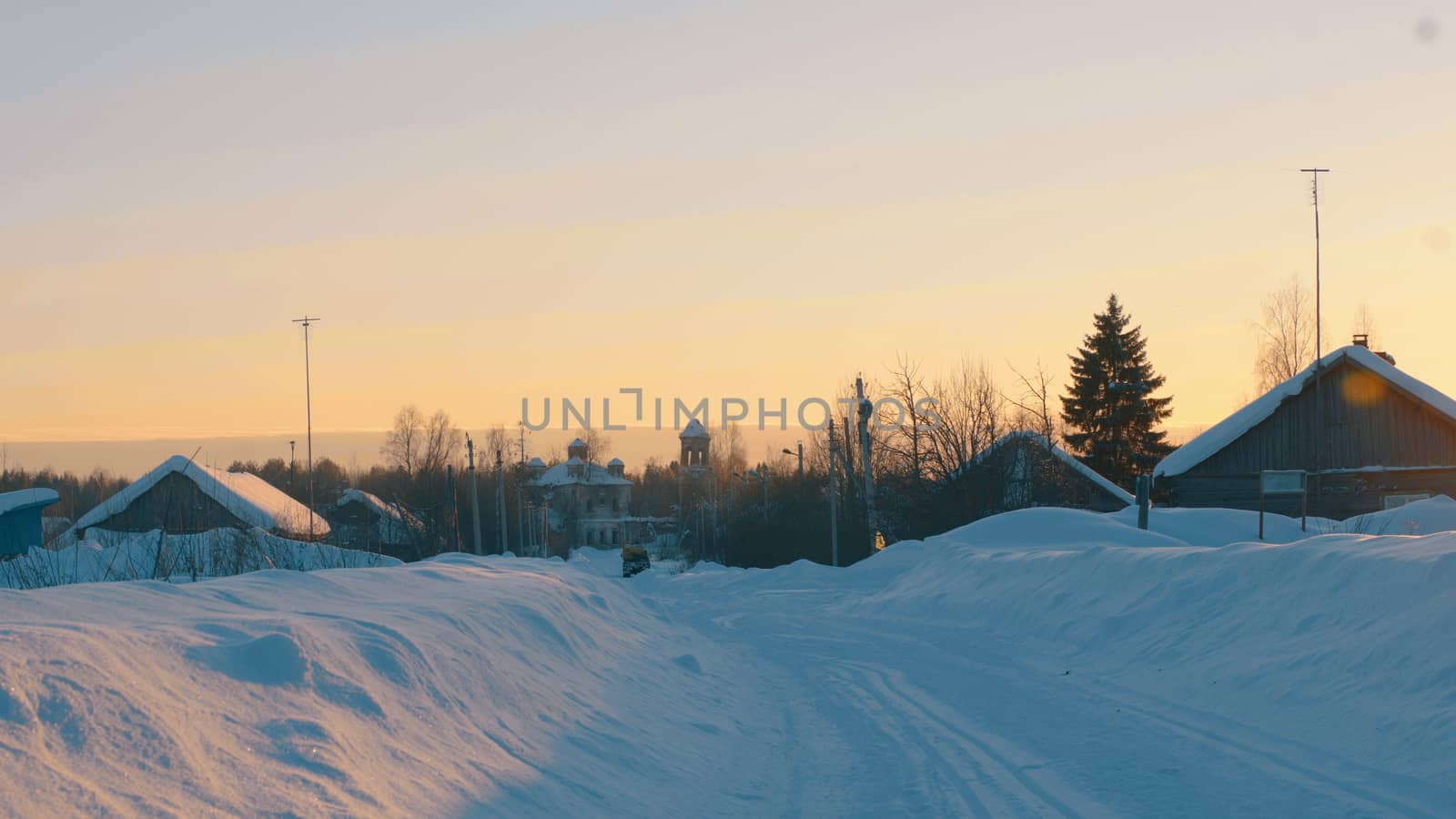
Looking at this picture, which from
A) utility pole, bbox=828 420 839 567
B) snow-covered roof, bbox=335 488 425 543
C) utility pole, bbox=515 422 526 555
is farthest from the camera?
utility pole, bbox=515 422 526 555

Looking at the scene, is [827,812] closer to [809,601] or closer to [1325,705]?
[1325,705]

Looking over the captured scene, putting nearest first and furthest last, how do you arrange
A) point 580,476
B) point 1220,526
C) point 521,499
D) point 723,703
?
point 723,703 → point 1220,526 → point 521,499 → point 580,476

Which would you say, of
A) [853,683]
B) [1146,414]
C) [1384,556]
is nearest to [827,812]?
[853,683]

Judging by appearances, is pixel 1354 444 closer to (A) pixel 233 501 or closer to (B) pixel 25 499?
(B) pixel 25 499

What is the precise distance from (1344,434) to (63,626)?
→ 119ft

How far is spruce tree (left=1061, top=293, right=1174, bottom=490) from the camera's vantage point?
169 feet

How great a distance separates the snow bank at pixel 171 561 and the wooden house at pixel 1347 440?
24837 millimetres

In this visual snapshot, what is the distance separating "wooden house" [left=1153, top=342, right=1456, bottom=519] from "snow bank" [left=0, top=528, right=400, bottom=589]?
2484 centimetres

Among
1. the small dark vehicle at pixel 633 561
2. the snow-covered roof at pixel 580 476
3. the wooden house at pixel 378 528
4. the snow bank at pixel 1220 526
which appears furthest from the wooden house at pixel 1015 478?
the snow-covered roof at pixel 580 476

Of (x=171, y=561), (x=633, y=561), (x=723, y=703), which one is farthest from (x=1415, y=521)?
(x=633, y=561)

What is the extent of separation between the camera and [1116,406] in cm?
5175

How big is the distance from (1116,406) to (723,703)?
144 ft

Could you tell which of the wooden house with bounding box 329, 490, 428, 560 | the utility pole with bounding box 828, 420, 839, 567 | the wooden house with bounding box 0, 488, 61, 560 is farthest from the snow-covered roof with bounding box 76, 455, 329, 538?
the utility pole with bounding box 828, 420, 839, 567

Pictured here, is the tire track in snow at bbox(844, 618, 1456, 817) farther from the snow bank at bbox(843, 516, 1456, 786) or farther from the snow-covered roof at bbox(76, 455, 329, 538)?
the snow-covered roof at bbox(76, 455, 329, 538)
